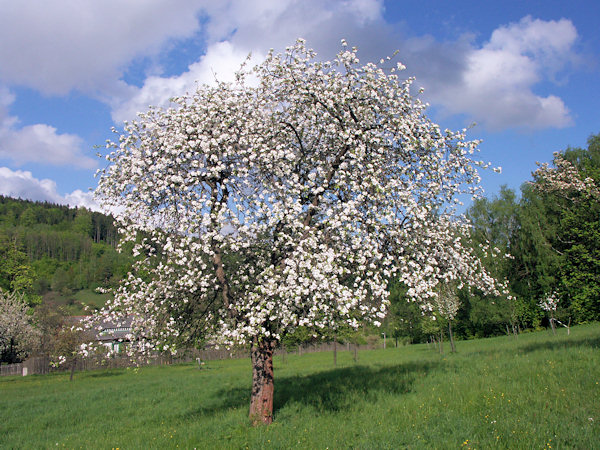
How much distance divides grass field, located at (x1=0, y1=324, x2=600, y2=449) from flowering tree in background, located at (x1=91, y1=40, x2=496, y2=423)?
2.14m

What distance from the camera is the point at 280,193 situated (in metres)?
12.0

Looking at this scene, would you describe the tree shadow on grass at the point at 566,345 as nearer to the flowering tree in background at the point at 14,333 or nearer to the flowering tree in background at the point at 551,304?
the flowering tree in background at the point at 551,304

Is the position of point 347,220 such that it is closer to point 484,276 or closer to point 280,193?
point 280,193

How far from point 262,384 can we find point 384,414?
3.93 m

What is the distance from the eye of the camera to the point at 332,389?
17.2m

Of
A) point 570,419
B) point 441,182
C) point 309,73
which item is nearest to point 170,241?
point 309,73

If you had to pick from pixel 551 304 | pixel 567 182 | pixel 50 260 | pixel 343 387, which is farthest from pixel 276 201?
pixel 50 260

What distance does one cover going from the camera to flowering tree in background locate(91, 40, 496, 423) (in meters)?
11.7

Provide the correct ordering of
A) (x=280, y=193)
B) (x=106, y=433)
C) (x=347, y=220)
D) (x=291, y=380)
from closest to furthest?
(x=347, y=220) < (x=280, y=193) < (x=106, y=433) < (x=291, y=380)

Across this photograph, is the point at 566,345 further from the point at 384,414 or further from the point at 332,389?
the point at 384,414

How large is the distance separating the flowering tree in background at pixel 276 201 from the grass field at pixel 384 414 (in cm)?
214

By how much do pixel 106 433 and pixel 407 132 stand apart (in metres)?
15.4

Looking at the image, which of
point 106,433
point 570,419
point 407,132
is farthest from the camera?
point 106,433

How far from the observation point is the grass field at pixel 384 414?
33.7 feet
